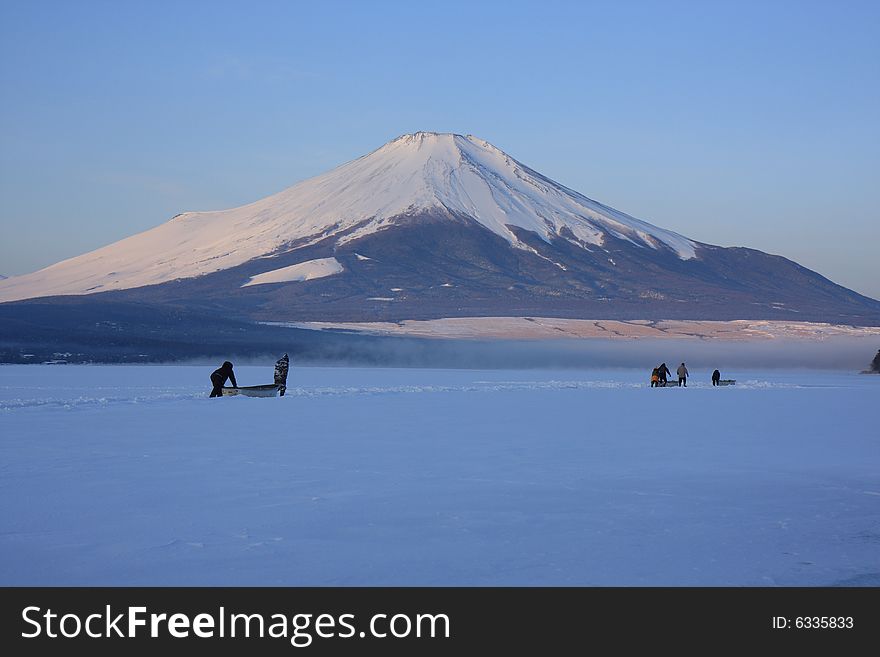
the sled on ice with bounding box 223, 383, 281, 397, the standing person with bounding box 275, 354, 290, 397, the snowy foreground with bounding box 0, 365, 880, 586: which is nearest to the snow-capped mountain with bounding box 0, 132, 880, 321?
the standing person with bounding box 275, 354, 290, 397

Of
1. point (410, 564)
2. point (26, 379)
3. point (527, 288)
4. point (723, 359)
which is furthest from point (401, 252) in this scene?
point (410, 564)

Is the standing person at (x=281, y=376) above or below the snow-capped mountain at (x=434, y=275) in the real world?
below

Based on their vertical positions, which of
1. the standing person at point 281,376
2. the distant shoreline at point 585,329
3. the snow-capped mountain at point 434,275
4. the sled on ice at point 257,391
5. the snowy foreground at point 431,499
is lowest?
the snowy foreground at point 431,499

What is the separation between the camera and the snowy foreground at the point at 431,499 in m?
8.09

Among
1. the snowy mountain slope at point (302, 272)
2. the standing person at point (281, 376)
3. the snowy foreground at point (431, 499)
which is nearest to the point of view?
the snowy foreground at point (431, 499)

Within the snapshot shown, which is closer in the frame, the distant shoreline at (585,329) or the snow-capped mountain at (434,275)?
the distant shoreline at (585,329)

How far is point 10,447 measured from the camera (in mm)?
14922

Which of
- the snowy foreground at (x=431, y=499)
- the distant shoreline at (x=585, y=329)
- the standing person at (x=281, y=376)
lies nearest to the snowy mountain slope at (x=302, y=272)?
the distant shoreline at (x=585, y=329)

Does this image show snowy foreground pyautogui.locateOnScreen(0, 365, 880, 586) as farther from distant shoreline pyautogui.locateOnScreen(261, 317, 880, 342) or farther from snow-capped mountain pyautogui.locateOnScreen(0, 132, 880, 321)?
snow-capped mountain pyautogui.locateOnScreen(0, 132, 880, 321)

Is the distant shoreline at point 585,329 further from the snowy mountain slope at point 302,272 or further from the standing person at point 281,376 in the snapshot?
the standing person at point 281,376

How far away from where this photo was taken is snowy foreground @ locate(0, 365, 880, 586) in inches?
319

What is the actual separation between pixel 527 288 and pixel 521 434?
14641 centimetres

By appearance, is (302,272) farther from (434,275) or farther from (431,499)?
(431,499)


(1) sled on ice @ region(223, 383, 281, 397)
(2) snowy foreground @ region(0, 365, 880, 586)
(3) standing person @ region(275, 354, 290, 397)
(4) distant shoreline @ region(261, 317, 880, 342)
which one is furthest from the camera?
(4) distant shoreline @ region(261, 317, 880, 342)
